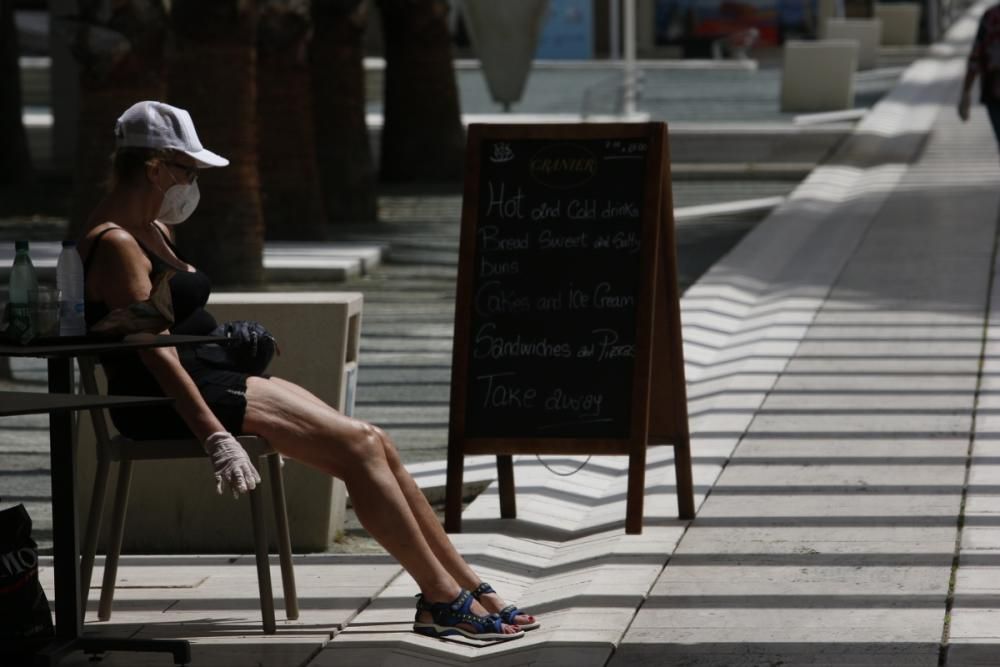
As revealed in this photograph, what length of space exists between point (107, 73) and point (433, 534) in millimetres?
8552

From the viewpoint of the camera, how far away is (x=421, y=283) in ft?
44.3

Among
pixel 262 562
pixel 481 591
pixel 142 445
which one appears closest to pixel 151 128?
pixel 142 445

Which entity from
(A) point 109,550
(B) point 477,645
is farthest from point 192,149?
(B) point 477,645

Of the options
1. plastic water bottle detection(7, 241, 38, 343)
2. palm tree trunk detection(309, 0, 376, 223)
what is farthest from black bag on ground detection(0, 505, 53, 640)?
palm tree trunk detection(309, 0, 376, 223)

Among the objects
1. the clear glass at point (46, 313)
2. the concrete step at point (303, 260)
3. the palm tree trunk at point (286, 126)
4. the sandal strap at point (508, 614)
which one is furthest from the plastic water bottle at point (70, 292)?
the palm tree trunk at point (286, 126)

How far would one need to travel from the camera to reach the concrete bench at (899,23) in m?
55.4

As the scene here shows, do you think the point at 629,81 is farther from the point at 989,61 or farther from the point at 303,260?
the point at 303,260

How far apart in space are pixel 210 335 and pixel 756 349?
507 cm

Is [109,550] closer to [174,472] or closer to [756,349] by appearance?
[174,472]

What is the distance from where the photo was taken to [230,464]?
4.72 meters

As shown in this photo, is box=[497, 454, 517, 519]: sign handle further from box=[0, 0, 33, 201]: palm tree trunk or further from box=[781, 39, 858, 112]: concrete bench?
box=[781, 39, 858, 112]: concrete bench

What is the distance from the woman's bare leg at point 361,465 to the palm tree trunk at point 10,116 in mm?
15751

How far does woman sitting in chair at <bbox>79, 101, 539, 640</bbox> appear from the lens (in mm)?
4879

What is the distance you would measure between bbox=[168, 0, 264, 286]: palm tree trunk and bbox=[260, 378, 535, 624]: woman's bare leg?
783cm
